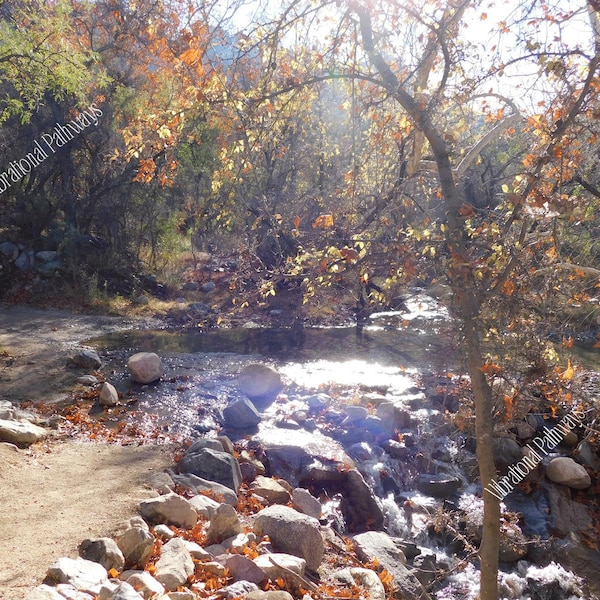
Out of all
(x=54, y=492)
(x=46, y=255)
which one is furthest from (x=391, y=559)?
(x=46, y=255)

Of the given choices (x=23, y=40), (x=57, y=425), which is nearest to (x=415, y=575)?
(x=57, y=425)

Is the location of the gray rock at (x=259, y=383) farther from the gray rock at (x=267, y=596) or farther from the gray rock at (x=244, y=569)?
the gray rock at (x=267, y=596)

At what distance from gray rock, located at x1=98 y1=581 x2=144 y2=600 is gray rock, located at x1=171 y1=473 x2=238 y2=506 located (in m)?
2.33

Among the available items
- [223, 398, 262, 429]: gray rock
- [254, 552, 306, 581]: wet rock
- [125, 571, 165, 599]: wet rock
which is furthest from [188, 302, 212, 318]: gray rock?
[125, 571, 165, 599]: wet rock

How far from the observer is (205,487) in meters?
5.53

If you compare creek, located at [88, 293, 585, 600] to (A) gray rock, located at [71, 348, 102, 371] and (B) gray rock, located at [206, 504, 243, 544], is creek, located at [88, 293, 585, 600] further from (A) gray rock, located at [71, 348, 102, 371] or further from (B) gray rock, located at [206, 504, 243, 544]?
(B) gray rock, located at [206, 504, 243, 544]

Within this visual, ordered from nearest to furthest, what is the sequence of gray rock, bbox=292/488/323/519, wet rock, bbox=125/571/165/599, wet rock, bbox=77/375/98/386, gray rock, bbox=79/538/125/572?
1. wet rock, bbox=125/571/165/599
2. gray rock, bbox=79/538/125/572
3. gray rock, bbox=292/488/323/519
4. wet rock, bbox=77/375/98/386

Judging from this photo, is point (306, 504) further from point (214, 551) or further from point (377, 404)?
point (377, 404)

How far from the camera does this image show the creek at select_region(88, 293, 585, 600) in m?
6.13

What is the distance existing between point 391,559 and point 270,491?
4.89 ft

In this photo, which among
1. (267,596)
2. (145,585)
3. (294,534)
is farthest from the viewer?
(294,534)

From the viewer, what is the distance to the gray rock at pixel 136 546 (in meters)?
3.83

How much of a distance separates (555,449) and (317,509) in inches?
167

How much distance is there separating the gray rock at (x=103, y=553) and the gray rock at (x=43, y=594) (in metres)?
0.64
